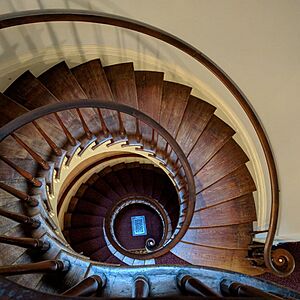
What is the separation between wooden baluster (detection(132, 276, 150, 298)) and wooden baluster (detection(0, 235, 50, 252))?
101cm

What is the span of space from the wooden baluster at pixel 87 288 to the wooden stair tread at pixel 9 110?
7.02 feet

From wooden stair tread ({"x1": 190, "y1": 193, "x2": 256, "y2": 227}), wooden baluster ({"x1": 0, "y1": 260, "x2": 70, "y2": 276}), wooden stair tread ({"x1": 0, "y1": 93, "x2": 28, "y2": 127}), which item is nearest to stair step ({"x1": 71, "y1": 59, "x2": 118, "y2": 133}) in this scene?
wooden stair tread ({"x1": 0, "y1": 93, "x2": 28, "y2": 127})

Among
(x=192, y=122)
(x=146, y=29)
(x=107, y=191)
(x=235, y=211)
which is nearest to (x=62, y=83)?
(x=146, y=29)

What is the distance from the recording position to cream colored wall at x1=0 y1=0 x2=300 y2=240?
274 cm

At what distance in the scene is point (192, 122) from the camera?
383 cm

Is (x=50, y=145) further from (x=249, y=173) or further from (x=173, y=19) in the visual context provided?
(x=249, y=173)

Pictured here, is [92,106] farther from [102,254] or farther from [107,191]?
[102,254]

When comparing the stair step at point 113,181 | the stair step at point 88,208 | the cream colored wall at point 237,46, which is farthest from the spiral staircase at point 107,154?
the stair step at point 113,181

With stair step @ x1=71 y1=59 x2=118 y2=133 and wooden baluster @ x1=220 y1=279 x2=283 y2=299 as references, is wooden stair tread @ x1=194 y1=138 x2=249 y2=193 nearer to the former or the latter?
stair step @ x1=71 y1=59 x2=118 y2=133

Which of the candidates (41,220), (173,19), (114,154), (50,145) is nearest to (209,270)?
(41,220)

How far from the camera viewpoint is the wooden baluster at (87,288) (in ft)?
4.45

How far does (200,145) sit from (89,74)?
1.60 m

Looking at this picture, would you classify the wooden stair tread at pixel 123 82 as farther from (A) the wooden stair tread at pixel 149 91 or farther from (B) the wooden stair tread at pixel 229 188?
(B) the wooden stair tread at pixel 229 188

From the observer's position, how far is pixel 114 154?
571 cm
